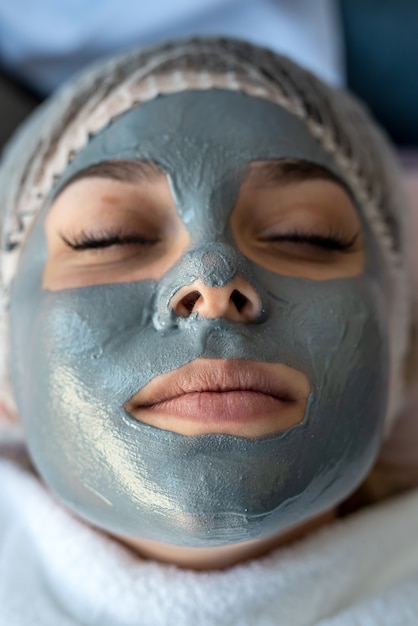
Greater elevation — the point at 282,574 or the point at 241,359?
the point at 241,359

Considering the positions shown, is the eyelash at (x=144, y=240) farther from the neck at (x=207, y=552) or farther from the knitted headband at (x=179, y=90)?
the neck at (x=207, y=552)

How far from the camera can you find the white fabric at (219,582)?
0.78 m

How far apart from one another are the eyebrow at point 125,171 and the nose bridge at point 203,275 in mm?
132

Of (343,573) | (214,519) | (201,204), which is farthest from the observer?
(343,573)

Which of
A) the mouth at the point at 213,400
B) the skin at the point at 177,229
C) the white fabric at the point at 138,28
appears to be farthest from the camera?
the white fabric at the point at 138,28

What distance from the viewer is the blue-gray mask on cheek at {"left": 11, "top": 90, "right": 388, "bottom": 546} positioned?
623 millimetres

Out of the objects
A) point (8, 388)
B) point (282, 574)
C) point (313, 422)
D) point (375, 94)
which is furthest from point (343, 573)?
point (375, 94)

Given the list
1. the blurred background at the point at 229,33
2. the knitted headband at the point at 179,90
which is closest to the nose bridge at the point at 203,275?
the knitted headband at the point at 179,90

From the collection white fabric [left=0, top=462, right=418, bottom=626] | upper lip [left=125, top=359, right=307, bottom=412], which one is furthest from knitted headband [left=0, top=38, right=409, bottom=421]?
upper lip [left=125, top=359, right=307, bottom=412]

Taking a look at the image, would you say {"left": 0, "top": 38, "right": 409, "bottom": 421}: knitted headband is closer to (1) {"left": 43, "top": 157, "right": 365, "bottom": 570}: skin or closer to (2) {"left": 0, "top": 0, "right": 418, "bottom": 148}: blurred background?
(1) {"left": 43, "top": 157, "right": 365, "bottom": 570}: skin

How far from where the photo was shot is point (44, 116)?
0.95 meters

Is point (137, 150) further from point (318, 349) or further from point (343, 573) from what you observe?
point (343, 573)

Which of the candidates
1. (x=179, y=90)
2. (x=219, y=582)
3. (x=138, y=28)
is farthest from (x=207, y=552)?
(x=138, y=28)

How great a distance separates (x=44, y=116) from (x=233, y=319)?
19.7 inches
